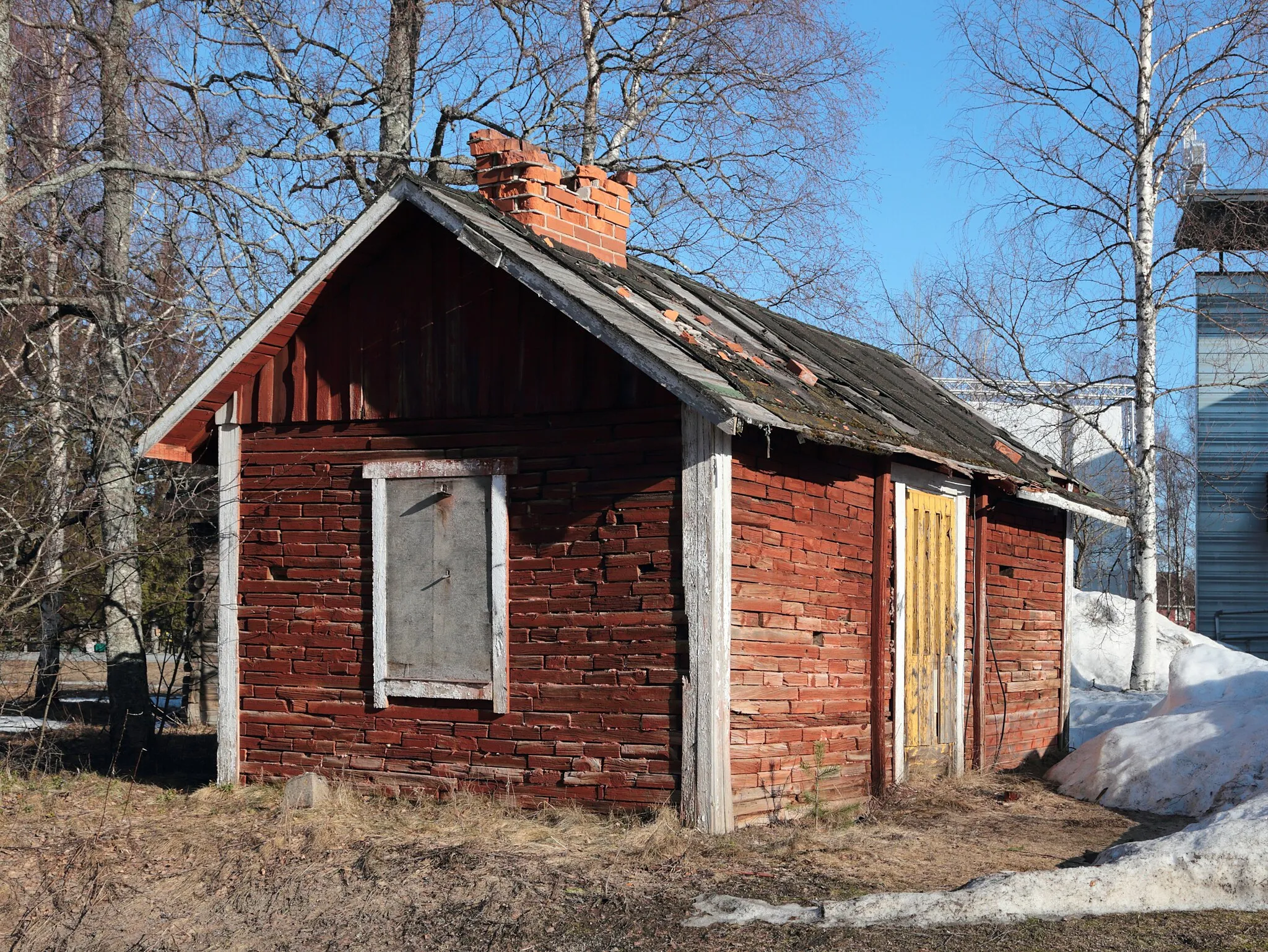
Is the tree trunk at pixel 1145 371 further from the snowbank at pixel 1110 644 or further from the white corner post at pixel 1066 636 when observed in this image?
the white corner post at pixel 1066 636

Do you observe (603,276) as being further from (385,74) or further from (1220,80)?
(1220,80)

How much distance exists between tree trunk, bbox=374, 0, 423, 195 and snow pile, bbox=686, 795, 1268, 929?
13093 mm

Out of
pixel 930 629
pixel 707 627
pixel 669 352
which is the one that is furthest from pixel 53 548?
pixel 930 629

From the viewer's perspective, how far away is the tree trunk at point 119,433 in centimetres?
1284

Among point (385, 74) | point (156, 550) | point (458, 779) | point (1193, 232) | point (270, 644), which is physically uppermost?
point (385, 74)

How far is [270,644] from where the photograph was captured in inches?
413

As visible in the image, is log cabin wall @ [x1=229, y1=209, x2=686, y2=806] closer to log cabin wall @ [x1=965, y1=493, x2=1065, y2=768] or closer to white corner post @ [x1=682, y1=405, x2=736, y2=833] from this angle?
white corner post @ [x1=682, y1=405, x2=736, y2=833]

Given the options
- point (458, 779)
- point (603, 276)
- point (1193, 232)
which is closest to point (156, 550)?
point (458, 779)

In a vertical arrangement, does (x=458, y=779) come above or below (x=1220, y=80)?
below

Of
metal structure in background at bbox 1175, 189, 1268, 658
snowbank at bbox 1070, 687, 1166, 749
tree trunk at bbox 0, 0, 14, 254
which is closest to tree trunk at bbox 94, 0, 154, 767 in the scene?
tree trunk at bbox 0, 0, 14, 254

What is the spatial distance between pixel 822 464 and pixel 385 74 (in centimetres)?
1062

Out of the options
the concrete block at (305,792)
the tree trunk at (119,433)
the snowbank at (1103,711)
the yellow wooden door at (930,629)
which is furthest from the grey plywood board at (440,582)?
the snowbank at (1103,711)

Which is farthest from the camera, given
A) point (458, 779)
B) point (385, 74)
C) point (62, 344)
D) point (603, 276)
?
point (62, 344)

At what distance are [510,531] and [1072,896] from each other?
4592 millimetres
